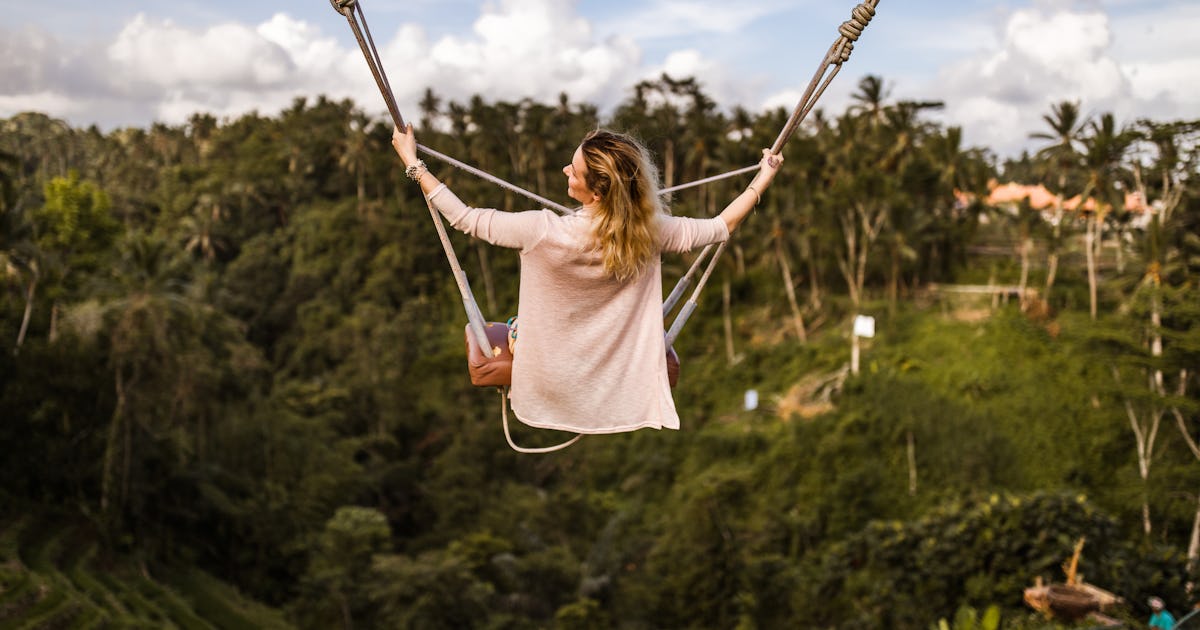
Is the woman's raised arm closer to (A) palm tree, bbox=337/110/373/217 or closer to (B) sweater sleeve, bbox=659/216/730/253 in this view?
(B) sweater sleeve, bbox=659/216/730/253

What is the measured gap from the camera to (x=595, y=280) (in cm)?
250

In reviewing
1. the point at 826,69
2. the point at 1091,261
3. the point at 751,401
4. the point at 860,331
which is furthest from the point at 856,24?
the point at 751,401

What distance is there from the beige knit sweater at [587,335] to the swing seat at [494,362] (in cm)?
12

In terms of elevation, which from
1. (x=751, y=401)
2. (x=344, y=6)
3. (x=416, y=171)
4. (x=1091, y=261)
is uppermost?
(x=1091, y=261)

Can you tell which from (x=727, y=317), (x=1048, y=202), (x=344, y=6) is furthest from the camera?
(x=727, y=317)

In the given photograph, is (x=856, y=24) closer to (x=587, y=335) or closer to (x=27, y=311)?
(x=587, y=335)

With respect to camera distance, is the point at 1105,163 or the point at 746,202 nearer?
the point at 746,202

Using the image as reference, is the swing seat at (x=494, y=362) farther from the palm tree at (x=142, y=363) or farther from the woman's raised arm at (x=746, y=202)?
the palm tree at (x=142, y=363)

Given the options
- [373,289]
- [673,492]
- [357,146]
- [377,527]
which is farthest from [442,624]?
[357,146]

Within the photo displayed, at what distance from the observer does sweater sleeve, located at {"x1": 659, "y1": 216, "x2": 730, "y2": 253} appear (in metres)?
2.53

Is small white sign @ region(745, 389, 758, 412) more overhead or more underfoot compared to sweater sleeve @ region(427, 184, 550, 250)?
more underfoot

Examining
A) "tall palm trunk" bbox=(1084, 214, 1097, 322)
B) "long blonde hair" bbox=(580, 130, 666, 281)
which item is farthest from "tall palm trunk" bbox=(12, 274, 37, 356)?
"tall palm trunk" bbox=(1084, 214, 1097, 322)

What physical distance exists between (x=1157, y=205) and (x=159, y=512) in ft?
82.4

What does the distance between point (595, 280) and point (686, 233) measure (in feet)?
0.89
